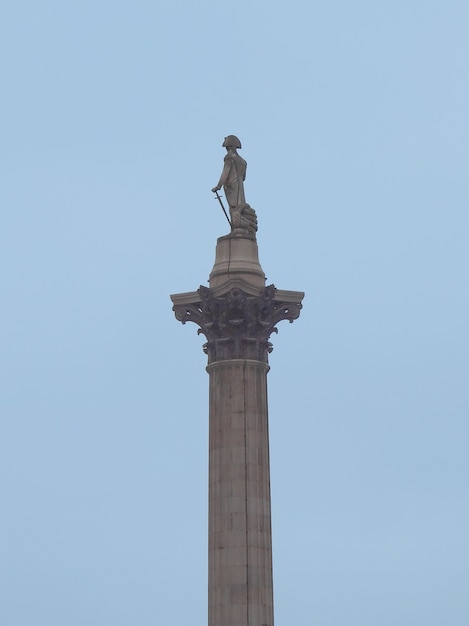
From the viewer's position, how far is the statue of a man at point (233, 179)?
5881cm

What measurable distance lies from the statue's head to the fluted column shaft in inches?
320

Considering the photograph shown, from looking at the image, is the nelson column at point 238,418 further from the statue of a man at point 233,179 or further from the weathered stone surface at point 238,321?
the statue of a man at point 233,179

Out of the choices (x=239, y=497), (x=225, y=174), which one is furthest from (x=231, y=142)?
(x=239, y=497)

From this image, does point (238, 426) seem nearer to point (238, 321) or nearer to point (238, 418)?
point (238, 418)

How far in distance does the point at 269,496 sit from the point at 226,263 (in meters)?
7.91

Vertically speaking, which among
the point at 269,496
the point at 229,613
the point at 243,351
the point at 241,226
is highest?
the point at 241,226

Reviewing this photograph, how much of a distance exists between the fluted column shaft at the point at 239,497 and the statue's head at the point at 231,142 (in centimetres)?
812

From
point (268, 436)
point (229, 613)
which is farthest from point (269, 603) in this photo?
point (268, 436)

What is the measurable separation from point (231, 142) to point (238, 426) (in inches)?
408

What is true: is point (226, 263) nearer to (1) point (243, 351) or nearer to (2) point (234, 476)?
(1) point (243, 351)

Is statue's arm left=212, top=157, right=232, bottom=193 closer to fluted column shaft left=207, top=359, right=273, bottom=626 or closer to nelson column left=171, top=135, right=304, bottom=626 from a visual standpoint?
nelson column left=171, top=135, right=304, bottom=626

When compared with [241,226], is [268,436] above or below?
below

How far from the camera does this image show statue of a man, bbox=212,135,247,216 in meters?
58.8

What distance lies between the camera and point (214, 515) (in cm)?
5503
